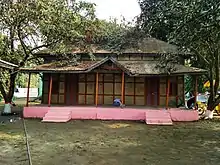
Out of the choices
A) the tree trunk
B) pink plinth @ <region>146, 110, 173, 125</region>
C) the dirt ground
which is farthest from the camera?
the tree trunk

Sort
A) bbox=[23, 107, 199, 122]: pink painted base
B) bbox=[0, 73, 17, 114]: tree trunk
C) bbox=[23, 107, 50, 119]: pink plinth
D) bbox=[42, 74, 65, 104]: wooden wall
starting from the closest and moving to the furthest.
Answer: bbox=[23, 107, 199, 122]: pink painted base < bbox=[23, 107, 50, 119]: pink plinth < bbox=[0, 73, 17, 114]: tree trunk < bbox=[42, 74, 65, 104]: wooden wall

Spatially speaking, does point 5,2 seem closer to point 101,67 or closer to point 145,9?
point 101,67

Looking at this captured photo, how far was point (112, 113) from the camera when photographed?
17.4 meters

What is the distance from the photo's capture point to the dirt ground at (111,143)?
327 inches

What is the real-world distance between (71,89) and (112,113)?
4.86 meters

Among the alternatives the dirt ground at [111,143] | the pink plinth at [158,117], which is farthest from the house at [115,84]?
the dirt ground at [111,143]

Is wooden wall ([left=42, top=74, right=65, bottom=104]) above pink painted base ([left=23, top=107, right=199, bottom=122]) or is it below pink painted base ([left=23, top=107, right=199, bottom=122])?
above

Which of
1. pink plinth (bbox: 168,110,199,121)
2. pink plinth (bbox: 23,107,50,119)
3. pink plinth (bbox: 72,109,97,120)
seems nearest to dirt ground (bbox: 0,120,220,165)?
pink plinth (bbox: 168,110,199,121)

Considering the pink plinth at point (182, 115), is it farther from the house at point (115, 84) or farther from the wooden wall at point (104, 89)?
the wooden wall at point (104, 89)

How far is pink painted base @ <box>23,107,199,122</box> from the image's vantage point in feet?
56.4

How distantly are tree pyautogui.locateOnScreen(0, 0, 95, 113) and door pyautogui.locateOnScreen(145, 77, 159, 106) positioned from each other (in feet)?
18.5

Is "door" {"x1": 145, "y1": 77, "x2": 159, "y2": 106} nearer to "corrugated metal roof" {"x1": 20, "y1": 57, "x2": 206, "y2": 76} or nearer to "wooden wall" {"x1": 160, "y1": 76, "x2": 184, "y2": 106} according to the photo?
"wooden wall" {"x1": 160, "y1": 76, "x2": 184, "y2": 106}

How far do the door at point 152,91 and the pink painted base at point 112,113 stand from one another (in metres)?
3.20

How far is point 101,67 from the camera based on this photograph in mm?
17953
